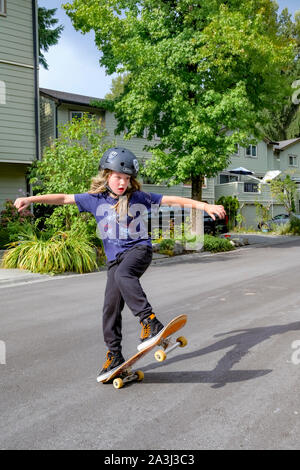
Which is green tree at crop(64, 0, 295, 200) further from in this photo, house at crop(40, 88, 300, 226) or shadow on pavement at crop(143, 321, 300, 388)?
shadow on pavement at crop(143, 321, 300, 388)

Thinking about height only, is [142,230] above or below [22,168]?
below

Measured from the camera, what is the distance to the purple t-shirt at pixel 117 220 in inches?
143

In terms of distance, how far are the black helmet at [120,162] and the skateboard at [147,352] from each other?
4.32 feet

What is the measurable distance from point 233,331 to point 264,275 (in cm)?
519

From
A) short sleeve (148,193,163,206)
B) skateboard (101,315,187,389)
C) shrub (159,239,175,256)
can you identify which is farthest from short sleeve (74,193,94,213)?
shrub (159,239,175,256)

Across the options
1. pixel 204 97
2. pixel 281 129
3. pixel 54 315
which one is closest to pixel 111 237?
pixel 54 315

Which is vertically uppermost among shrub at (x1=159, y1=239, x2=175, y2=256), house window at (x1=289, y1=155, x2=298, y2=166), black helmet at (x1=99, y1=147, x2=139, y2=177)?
house window at (x1=289, y1=155, x2=298, y2=166)

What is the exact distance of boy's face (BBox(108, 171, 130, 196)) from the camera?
12.0ft

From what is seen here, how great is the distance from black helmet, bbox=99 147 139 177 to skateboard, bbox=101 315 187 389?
1.32 meters

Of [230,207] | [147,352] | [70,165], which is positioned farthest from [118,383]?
[230,207]

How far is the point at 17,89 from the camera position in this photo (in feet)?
53.6

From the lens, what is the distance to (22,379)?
3.76 meters
